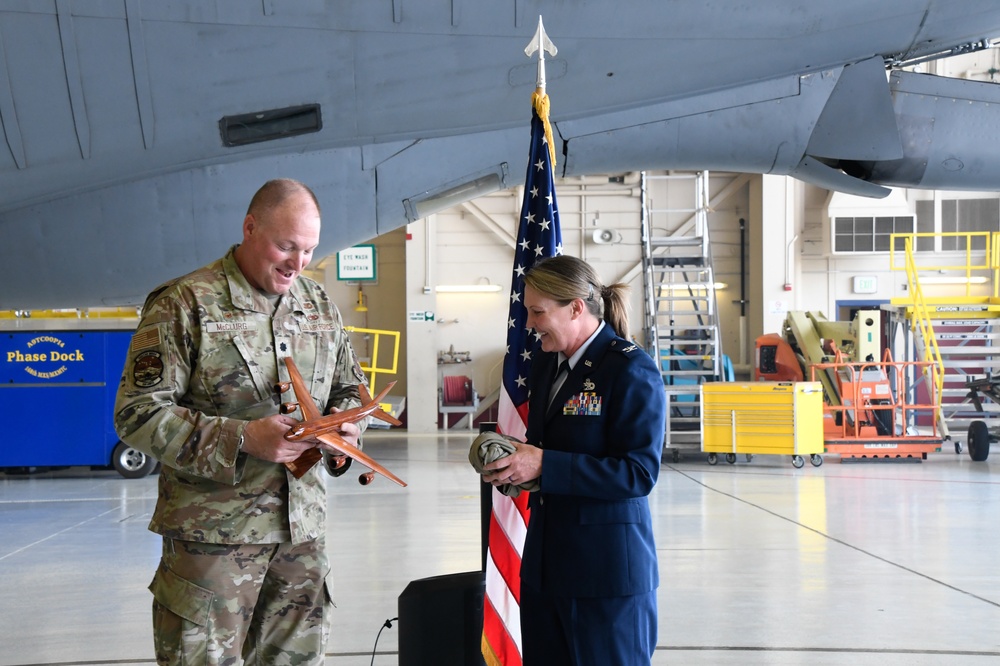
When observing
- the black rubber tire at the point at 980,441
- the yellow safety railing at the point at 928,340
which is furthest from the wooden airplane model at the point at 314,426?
the black rubber tire at the point at 980,441

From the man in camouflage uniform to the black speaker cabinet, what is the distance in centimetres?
101

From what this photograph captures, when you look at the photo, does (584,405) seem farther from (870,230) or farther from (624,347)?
(870,230)

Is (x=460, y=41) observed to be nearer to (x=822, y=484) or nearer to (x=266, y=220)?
(x=266, y=220)

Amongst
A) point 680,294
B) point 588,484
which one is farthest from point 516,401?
point 680,294

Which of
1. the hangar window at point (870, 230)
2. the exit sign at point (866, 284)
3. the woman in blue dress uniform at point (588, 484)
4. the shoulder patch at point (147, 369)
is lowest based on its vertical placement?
the woman in blue dress uniform at point (588, 484)

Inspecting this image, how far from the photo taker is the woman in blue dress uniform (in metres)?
2.17

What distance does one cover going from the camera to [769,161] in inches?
183

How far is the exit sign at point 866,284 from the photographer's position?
1864 centimetres

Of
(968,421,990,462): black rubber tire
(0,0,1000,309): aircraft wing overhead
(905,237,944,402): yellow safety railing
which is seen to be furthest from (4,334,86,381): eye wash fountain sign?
(968,421,990,462): black rubber tire

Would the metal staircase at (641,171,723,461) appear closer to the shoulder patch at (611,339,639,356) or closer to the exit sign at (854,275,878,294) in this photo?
the exit sign at (854,275,878,294)

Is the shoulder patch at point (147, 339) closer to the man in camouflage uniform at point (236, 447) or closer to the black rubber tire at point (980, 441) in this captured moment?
the man in camouflage uniform at point (236, 447)

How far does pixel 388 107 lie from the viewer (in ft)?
13.3

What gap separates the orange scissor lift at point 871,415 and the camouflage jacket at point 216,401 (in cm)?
1112

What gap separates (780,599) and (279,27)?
13.4 feet
